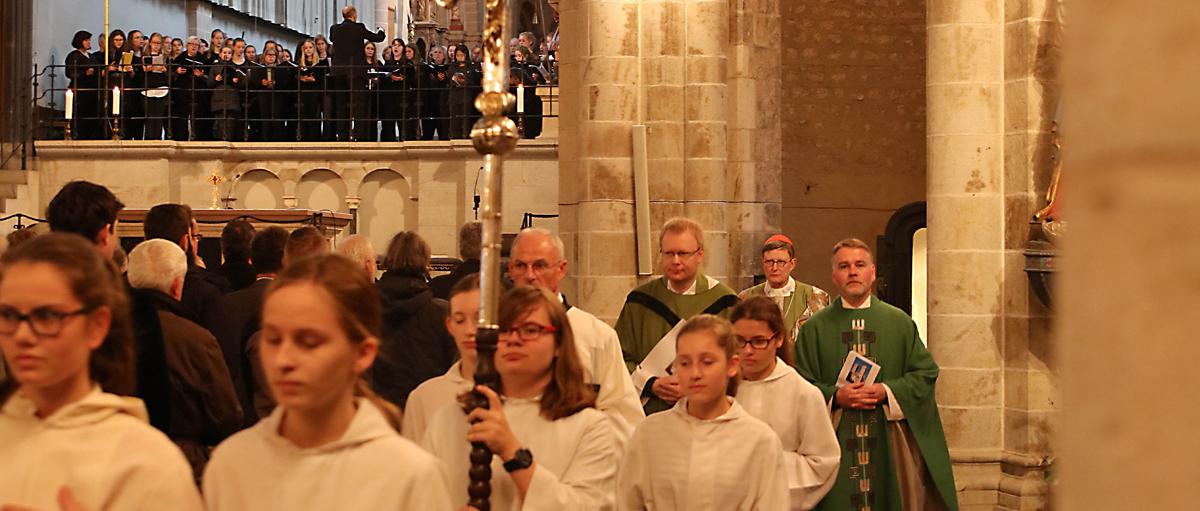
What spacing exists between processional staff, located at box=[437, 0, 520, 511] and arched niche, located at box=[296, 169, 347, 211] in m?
14.0

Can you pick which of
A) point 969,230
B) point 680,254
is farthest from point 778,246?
point 680,254

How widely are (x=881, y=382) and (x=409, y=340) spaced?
84.4 inches

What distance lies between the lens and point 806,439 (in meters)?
5.65

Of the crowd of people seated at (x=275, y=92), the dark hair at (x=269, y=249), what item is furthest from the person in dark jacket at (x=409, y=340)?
the crowd of people seated at (x=275, y=92)

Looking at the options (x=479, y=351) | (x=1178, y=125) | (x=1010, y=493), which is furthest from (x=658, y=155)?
(x=1178, y=125)

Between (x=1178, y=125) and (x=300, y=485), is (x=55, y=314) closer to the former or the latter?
(x=300, y=485)

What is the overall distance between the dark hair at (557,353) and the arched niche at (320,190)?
13.5m

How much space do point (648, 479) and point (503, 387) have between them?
699 millimetres

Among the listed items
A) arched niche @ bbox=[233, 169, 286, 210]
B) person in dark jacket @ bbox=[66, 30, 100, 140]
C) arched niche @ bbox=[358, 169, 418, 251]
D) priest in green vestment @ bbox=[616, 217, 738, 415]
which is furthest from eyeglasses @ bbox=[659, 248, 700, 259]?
person in dark jacket @ bbox=[66, 30, 100, 140]

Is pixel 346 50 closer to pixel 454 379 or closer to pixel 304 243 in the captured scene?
pixel 304 243

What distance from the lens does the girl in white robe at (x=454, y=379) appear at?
14.0 feet

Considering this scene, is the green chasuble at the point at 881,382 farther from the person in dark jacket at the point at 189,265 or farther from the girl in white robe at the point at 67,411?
the girl in white robe at the point at 67,411

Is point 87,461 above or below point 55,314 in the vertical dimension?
below

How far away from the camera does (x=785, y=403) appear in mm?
5594
